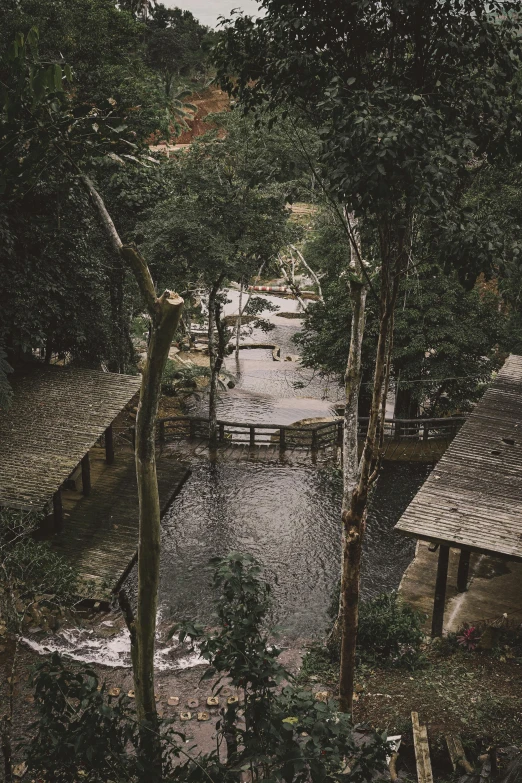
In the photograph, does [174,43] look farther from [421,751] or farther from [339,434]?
[421,751]

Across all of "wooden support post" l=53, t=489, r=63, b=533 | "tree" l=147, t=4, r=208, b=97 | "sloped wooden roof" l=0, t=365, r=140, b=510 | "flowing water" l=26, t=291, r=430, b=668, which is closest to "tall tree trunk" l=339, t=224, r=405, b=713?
"flowing water" l=26, t=291, r=430, b=668

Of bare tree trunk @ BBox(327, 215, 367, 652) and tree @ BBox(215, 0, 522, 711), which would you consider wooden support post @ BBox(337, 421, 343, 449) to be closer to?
bare tree trunk @ BBox(327, 215, 367, 652)

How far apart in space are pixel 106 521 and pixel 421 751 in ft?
33.4

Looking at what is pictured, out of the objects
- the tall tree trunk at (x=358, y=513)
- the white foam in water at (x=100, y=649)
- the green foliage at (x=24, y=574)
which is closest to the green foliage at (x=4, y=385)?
the green foliage at (x=24, y=574)

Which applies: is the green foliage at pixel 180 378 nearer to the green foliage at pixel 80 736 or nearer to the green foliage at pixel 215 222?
the green foliage at pixel 215 222

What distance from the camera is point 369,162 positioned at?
27.5ft

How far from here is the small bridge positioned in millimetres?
23359

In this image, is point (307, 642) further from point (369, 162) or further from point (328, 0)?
point (328, 0)

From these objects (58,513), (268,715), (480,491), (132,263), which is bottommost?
(58,513)

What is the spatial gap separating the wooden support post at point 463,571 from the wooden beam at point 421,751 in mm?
5189

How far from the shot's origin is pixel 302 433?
2577 cm

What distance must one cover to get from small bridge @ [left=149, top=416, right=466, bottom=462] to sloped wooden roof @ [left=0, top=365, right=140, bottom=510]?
455 centimetres

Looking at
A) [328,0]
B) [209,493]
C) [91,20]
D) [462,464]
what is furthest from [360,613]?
[91,20]

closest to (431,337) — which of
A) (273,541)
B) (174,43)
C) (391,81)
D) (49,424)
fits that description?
(273,541)
